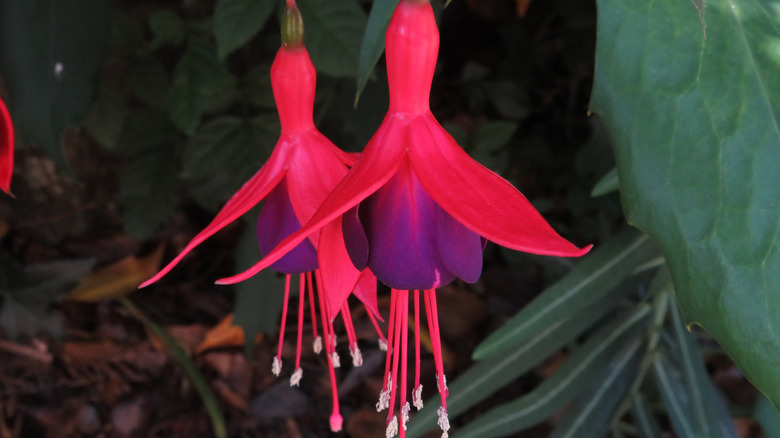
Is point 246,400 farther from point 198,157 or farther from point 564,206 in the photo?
point 564,206

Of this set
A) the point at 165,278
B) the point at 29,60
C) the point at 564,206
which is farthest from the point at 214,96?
the point at 564,206

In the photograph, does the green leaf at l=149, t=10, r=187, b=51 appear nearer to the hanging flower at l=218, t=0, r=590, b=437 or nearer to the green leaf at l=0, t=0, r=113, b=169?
the green leaf at l=0, t=0, r=113, b=169

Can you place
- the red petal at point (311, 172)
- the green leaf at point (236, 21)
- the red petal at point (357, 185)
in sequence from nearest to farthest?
the red petal at point (357, 185), the red petal at point (311, 172), the green leaf at point (236, 21)

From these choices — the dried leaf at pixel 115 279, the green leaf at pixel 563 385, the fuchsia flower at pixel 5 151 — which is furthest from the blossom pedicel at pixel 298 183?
the dried leaf at pixel 115 279

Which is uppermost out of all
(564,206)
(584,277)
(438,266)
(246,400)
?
(438,266)

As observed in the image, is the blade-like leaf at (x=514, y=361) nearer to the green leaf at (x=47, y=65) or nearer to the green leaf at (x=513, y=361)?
the green leaf at (x=513, y=361)

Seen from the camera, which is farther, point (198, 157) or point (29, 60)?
point (198, 157)

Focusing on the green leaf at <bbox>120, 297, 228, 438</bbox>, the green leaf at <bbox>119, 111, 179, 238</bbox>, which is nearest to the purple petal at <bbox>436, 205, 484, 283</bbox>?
the green leaf at <bbox>119, 111, 179, 238</bbox>
